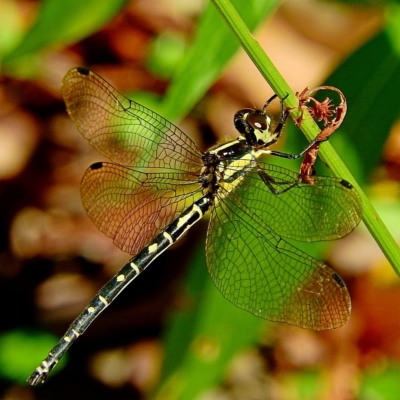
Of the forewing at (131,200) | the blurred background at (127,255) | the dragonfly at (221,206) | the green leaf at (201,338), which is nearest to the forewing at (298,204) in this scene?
the dragonfly at (221,206)

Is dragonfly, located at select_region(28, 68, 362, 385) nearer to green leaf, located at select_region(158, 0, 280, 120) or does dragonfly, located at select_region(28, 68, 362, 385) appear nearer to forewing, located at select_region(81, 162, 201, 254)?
forewing, located at select_region(81, 162, 201, 254)

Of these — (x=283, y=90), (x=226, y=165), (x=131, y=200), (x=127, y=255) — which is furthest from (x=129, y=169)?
(x=127, y=255)

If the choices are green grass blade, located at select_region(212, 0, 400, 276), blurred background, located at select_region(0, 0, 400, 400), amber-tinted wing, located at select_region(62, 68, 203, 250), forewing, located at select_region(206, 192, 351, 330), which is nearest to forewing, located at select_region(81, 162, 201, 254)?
amber-tinted wing, located at select_region(62, 68, 203, 250)

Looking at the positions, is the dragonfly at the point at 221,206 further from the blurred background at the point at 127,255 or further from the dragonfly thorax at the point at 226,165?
the blurred background at the point at 127,255

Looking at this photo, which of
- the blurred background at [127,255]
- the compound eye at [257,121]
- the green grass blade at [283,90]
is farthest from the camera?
the blurred background at [127,255]

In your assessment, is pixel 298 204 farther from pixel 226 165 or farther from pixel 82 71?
pixel 82 71
